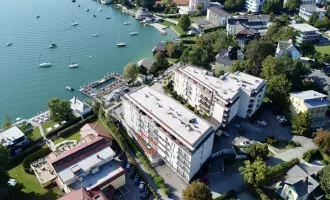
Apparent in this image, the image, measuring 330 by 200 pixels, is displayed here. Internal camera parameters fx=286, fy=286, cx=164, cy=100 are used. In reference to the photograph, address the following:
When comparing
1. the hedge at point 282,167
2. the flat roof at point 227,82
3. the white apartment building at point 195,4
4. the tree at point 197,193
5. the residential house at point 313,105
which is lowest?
the hedge at point 282,167

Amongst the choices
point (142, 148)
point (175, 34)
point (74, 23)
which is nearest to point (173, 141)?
point (142, 148)

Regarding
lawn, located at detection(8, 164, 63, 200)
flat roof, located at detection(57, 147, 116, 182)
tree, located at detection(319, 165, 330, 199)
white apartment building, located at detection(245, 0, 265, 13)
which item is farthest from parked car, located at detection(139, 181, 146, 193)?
white apartment building, located at detection(245, 0, 265, 13)

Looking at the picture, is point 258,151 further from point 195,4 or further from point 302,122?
point 195,4

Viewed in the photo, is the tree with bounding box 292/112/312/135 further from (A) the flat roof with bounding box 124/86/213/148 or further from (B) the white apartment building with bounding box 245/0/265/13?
(B) the white apartment building with bounding box 245/0/265/13

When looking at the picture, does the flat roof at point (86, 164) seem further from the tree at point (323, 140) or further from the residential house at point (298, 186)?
the tree at point (323, 140)

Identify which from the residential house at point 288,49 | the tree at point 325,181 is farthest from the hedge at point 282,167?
the residential house at point 288,49

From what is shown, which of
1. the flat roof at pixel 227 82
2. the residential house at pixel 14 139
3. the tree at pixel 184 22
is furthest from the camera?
the tree at pixel 184 22

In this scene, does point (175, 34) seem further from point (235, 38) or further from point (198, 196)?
point (198, 196)
